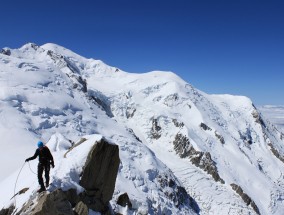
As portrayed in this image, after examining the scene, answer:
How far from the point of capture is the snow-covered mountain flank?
35719 millimetres

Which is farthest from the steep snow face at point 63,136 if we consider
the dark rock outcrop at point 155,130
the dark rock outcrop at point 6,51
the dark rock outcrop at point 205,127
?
the dark rock outcrop at point 205,127

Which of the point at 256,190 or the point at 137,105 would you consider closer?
the point at 256,190

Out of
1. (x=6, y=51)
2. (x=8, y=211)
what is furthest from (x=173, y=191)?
(x=6, y=51)

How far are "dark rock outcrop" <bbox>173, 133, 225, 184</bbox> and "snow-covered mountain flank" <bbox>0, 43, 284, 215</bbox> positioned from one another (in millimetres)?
238

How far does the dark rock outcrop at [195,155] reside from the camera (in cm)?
7895

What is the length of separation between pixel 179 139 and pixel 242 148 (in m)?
19.8

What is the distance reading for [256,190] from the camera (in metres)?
80.6

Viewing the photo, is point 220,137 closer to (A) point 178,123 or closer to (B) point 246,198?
(A) point 178,123

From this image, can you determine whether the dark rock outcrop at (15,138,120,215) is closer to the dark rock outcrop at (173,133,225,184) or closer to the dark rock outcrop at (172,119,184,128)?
the dark rock outcrop at (173,133,225,184)

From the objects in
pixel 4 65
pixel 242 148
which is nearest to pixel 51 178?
pixel 4 65

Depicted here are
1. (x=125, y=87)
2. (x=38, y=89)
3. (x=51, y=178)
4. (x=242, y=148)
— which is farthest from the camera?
(x=125, y=87)

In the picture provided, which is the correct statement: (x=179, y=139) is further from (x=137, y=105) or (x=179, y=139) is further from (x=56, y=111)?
(x=56, y=111)

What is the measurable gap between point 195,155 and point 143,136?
1858cm

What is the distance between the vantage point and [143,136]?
96.4 metres
